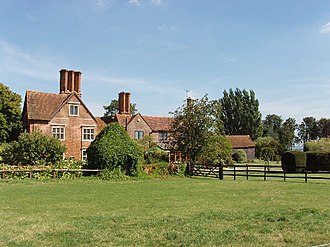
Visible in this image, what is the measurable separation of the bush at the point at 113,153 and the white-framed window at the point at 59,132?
53.2 ft

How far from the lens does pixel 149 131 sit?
183 ft

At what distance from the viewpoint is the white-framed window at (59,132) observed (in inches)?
1700

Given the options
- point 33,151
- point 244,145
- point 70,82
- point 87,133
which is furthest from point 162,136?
point 33,151

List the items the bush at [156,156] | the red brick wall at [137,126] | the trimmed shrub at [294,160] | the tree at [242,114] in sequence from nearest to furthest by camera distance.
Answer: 1. the trimmed shrub at [294,160]
2. the bush at [156,156]
3. the red brick wall at [137,126]
4. the tree at [242,114]

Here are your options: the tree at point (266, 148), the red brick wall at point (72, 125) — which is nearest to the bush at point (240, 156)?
the tree at point (266, 148)

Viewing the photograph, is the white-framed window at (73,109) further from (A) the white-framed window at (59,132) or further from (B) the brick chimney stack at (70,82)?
(B) the brick chimney stack at (70,82)

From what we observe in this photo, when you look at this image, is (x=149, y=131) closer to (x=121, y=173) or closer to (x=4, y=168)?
(x=121, y=173)

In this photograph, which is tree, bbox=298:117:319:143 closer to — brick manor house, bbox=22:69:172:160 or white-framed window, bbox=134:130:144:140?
white-framed window, bbox=134:130:144:140

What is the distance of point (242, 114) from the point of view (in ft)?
280

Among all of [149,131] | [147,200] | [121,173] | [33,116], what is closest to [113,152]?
[121,173]

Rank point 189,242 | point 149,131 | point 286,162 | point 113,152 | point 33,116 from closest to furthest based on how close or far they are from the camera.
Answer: point 189,242
point 113,152
point 286,162
point 33,116
point 149,131

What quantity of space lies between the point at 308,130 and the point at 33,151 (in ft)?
357

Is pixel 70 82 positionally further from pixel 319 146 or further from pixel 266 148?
pixel 266 148

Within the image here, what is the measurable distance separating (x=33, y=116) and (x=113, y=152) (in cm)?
1859
